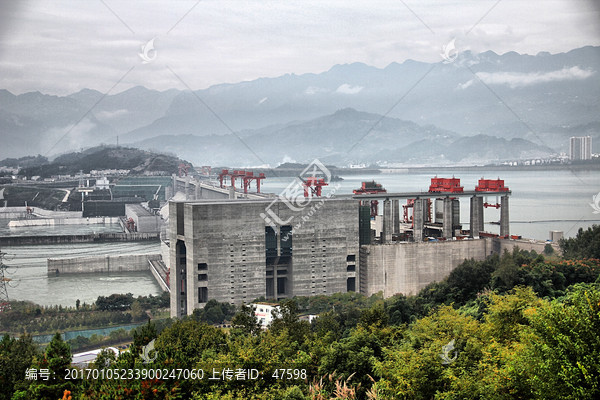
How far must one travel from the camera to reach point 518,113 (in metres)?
57.4

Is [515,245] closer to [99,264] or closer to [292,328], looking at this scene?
[292,328]

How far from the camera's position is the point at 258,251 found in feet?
56.8

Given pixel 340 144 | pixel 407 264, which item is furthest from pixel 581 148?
pixel 340 144

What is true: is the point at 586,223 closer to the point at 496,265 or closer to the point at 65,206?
the point at 496,265

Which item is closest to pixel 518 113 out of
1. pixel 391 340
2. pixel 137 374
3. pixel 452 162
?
pixel 452 162

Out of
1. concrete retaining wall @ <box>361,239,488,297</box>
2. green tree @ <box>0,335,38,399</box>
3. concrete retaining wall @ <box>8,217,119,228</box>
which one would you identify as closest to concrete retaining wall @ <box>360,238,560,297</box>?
concrete retaining wall @ <box>361,239,488,297</box>

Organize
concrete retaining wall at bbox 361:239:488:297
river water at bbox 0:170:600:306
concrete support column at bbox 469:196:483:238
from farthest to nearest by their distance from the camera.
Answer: river water at bbox 0:170:600:306 → concrete support column at bbox 469:196:483:238 → concrete retaining wall at bbox 361:239:488:297

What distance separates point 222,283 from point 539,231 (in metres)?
20.6

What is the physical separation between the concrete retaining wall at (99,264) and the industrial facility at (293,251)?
10971 mm

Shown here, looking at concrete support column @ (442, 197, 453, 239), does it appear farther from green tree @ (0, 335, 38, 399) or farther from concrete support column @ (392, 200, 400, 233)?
green tree @ (0, 335, 38, 399)

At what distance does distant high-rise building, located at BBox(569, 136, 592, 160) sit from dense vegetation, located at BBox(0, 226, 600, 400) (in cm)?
2914

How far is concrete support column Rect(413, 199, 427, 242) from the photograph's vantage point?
2056cm

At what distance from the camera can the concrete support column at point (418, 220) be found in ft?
67.5

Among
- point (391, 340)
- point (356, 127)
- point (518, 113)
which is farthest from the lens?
point (356, 127)
